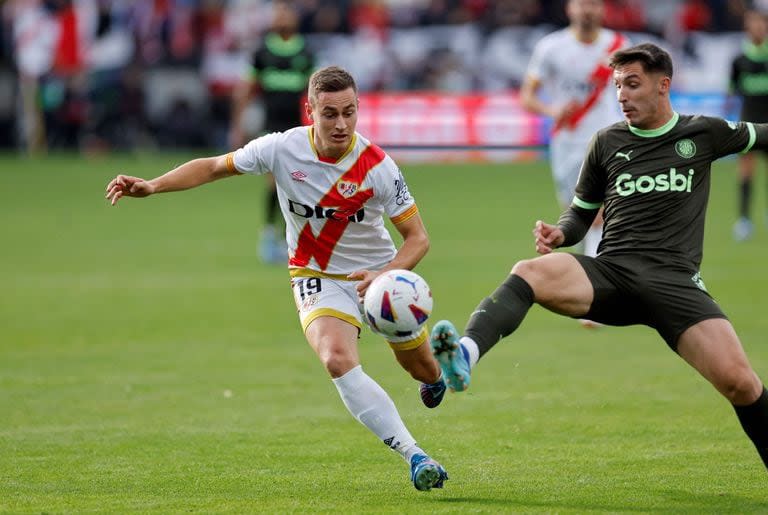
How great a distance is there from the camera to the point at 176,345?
11.0 metres

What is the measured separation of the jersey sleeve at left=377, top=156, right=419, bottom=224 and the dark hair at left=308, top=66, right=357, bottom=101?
49 centimetres

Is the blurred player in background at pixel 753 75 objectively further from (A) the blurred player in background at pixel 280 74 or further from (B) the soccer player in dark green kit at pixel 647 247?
(B) the soccer player in dark green kit at pixel 647 247

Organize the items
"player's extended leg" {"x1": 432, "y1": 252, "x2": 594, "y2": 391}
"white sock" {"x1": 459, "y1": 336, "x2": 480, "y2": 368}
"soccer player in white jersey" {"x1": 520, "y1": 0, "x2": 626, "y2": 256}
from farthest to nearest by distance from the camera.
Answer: "soccer player in white jersey" {"x1": 520, "y1": 0, "x2": 626, "y2": 256} < "player's extended leg" {"x1": 432, "y1": 252, "x2": 594, "y2": 391} < "white sock" {"x1": 459, "y1": 336, "x2": 480, "y2": 368}

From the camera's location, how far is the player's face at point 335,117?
6.60 m

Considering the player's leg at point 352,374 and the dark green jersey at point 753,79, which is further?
the dark green jersey at point 753,79

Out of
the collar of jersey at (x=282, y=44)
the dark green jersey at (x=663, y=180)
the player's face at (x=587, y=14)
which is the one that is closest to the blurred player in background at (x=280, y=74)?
the collar of jersey at (x=282, y=44)

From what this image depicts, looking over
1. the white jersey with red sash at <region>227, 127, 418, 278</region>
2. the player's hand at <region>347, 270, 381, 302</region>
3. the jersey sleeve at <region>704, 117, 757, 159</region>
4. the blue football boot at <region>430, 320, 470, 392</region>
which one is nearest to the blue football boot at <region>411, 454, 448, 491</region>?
the blue football boot at <region>430, 320, 470, 392</region>

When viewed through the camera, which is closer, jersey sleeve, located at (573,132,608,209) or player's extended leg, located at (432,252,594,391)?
player's extended leg, located at (432,252,594,391)

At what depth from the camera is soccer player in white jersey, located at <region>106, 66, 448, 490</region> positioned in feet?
21.4

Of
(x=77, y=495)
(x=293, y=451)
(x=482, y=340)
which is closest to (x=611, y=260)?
(x=482, y=340)

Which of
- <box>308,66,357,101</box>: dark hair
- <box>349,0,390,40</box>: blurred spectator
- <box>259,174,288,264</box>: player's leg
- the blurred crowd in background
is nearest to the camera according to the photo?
<box>308,66,357,101</box>: dark hair

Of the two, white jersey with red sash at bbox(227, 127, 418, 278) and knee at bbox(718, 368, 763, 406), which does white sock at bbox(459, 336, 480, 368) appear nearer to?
white jersey with red sash at bbox(227, 127, 418, 278)

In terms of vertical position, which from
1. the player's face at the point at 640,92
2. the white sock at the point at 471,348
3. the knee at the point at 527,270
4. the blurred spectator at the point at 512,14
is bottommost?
the blurred spectator at the point at 512,14

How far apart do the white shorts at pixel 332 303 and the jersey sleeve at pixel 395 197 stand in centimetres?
50
